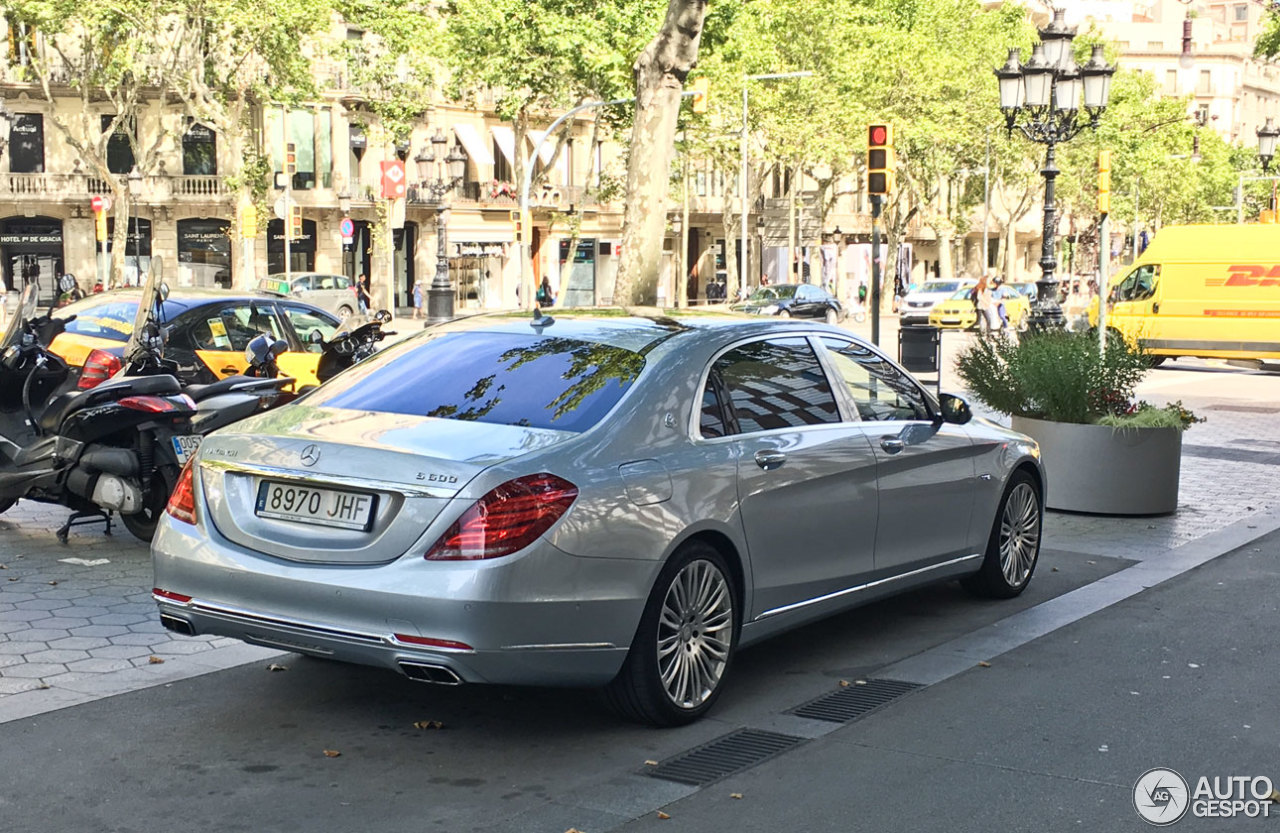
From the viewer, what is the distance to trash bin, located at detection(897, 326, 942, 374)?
17.8 metres

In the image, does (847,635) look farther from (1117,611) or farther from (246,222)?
(246,222)

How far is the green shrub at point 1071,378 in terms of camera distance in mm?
11078

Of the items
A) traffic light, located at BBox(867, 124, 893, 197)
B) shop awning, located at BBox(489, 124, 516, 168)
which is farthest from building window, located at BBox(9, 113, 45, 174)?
→ traffic light, located at BBox(867, 124, 893, 197)

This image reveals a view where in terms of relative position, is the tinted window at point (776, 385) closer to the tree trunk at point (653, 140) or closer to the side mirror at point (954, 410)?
the side mirror at point (954, 410)

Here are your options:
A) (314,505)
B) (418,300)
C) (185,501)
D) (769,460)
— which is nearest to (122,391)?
(185,501)

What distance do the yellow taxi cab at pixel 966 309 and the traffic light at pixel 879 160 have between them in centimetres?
2935

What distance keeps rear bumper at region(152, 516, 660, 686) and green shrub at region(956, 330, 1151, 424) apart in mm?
6289

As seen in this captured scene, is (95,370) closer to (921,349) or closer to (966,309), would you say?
(921,349)

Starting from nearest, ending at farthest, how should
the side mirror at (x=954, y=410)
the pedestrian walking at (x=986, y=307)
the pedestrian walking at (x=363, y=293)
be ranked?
the side mirror at (x=954, y=410) < the pedestrian walking at (x=986, y=307) < the pedestrian walking at (x=363, y=293)

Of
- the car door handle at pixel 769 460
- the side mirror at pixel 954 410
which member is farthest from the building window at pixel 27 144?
the car door handle at pixel 769 460

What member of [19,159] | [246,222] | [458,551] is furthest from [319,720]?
[19,159]

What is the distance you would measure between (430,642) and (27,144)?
2096 inches

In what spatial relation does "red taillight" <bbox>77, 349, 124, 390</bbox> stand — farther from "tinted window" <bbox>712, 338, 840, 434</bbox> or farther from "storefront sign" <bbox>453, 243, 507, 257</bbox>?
"storefront sign" <bbox>453, 243, 507, 257</bbox>

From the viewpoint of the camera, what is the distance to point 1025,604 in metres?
8.19
